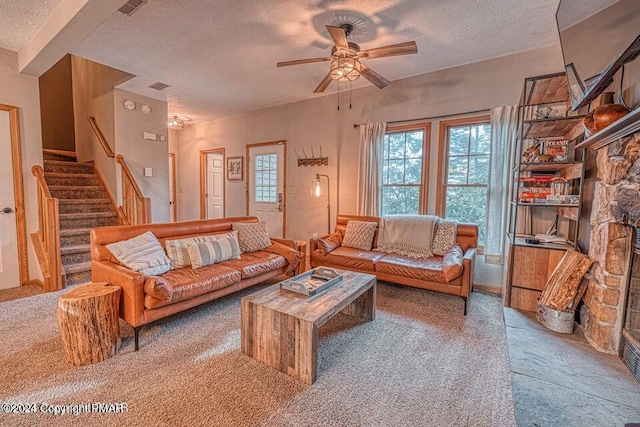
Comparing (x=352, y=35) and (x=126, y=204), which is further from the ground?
(x=352, y=35)

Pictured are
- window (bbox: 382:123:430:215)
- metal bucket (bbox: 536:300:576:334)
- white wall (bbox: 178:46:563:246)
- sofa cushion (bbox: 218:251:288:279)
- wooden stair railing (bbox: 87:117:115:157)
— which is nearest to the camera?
metal bucket (bbox: 536:300:576:334)

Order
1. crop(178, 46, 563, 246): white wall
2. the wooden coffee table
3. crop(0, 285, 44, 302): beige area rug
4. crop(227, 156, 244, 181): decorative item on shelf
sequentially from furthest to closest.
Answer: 1. crop(227, 156, 244, 181): decorative item on shelf
2. crop(178, 46, 563, 246): white wall
3. crop(0, 285, 44, 302): beige area rug
4. the wooden coffee table

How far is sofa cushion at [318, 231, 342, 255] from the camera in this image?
3676mm

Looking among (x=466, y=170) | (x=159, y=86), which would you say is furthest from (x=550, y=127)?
(x=159, y=86)

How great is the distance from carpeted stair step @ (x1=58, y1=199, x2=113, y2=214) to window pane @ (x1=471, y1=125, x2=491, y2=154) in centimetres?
536

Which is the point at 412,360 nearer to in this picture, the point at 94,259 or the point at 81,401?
the point at 81,401

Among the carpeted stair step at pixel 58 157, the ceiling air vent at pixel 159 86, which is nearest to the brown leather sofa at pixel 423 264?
the ceiling air vent at pixel 159 86

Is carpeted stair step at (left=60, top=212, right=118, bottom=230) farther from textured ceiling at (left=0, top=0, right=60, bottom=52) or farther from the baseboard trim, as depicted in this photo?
the baseboard trim

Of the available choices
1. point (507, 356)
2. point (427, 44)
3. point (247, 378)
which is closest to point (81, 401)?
point (247, 378)

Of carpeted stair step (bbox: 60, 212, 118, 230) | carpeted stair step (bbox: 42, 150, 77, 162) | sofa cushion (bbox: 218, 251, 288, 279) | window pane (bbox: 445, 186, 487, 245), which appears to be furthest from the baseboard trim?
carpeted stair step (bbox: 42, 150, 77, 162)

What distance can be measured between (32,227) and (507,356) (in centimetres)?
512

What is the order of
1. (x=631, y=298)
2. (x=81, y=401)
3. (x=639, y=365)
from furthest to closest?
(x=631, y=298) < (x=639, y=365) < (x=81, y=401)

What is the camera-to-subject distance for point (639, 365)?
1.77m

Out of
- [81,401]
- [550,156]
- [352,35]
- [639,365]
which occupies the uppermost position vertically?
[352,35]
